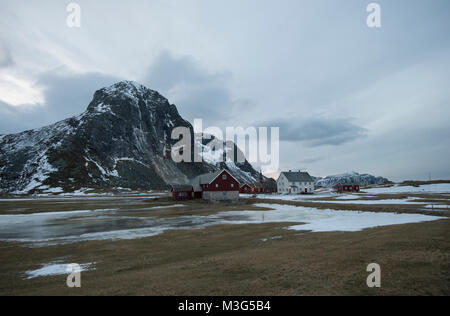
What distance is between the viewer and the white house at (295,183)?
348ft

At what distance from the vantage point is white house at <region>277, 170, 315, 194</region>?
106000 mm

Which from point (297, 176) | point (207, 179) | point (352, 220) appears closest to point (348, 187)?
point (297, 176)

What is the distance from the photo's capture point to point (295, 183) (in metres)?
106

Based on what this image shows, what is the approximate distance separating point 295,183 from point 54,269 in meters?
101

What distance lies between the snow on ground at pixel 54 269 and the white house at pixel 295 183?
98.5 metres

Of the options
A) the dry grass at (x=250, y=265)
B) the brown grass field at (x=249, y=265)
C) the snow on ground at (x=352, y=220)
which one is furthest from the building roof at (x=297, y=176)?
the dry grass at (x=250, y=265)

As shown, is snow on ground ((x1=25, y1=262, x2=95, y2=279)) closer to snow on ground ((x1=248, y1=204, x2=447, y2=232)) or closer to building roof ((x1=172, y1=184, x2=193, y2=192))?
snow on ground ((x1=248, y1=204, x2=447, y2=232))

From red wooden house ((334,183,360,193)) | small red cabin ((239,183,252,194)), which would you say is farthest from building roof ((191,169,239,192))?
red wooden house ((334,183,360,193))
